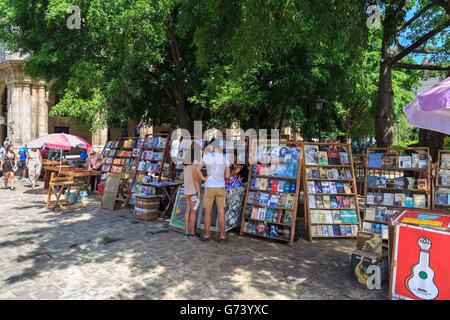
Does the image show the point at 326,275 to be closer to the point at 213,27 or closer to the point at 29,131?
the point at 213,27

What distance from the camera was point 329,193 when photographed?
6.53 m

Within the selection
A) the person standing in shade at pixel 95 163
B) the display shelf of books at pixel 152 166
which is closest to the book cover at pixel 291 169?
the display shelf of books at pixel 152 166

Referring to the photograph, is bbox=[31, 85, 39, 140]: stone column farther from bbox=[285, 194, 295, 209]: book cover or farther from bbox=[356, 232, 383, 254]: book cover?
bbox=[356, 232, 383, 254]: book cover

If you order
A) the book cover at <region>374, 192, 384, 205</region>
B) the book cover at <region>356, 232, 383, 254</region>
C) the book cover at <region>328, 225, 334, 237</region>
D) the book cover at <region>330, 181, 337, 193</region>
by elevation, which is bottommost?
the book cover at <region>328, 225, 334, 237</region>

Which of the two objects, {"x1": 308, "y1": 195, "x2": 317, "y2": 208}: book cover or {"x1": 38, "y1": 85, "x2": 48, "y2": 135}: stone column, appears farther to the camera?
{"x1": 38, "y1": 85, "x2": 48, "y2": 135}: stone column

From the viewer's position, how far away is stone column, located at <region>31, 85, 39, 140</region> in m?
26.3

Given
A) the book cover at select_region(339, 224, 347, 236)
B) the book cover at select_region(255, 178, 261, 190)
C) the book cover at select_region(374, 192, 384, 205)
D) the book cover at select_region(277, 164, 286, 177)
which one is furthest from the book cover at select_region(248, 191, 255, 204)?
the book cover at select_region(374, 192, 384, 205)

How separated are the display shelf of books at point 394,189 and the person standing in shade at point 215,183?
9.80ft

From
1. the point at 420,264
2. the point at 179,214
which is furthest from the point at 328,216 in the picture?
the point at 179,214

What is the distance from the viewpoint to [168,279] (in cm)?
432

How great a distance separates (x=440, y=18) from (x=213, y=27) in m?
7.92

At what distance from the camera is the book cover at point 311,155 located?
6.70 meters

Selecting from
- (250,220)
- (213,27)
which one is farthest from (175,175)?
(213,27)

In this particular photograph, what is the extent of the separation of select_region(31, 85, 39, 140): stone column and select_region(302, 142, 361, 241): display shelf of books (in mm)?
26992
